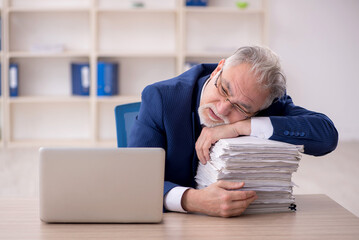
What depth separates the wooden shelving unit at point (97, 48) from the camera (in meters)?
5.34

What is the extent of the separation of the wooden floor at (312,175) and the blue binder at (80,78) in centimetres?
76

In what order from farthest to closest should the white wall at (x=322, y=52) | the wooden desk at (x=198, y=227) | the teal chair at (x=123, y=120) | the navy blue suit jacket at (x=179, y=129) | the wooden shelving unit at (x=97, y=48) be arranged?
the white wall at (x=322, y=52) < the wooden shelving unit at (x=97, y=48) < the teal chair at (x=123, y=120) < the navy blue suit jacket at (x=179, y=129) < the wooden desk at (x=198, y=227)

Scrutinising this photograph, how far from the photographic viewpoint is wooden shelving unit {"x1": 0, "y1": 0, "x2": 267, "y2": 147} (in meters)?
5.34

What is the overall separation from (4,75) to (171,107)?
3.93 metres

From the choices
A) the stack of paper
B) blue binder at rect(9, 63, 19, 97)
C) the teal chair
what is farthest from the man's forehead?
blue binder at rect(9, 63, 19, 97)

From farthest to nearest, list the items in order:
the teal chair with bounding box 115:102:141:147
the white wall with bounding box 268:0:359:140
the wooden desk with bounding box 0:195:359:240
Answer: the white wall with bounding box 268:0:359:140 → the teal chair with bounding box 115:102:141:147 → the wooden desk with bounding box 0:195:359:240

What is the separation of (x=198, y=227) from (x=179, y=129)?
44cm

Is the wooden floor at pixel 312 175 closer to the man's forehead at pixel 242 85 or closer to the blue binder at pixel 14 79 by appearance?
the blue binder at pixel 14 79

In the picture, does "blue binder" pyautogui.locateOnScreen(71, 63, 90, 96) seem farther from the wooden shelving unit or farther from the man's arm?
the man's arm

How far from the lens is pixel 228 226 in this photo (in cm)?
132

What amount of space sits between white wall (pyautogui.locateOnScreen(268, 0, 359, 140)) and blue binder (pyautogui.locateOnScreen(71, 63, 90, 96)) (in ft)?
6.61

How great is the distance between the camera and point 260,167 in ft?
4.64

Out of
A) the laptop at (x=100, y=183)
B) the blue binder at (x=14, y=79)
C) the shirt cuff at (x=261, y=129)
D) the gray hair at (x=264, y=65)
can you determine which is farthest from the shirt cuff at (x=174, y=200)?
the blue binder at (x=14, y=79)

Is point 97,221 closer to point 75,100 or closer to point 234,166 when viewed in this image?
point 234,166
